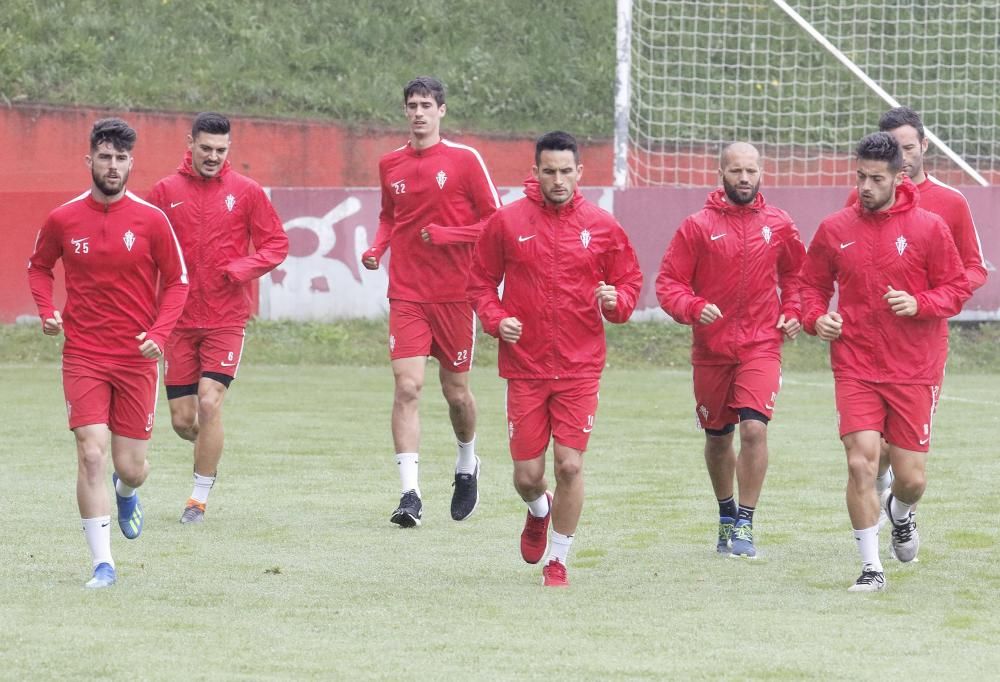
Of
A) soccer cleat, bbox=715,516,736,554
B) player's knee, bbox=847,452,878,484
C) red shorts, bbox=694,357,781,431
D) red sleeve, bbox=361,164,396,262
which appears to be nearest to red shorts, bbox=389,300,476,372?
red sleeve, bbox=361,164,396,262

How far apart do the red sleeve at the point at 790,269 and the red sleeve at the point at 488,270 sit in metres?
1.51

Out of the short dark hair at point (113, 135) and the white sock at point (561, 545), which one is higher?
the short dark hair at point (113, 135)

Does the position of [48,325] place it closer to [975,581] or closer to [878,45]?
[975,581]

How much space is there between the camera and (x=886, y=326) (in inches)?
329

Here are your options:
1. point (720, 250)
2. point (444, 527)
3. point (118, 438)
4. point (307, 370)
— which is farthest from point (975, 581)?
point (307, 370)

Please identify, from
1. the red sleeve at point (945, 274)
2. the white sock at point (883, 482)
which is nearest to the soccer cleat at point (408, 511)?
the white sock at point (883, 482)

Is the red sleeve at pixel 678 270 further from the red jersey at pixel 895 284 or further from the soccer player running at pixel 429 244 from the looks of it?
the soccer player running at pixel 429 244

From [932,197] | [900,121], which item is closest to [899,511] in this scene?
[932,197]

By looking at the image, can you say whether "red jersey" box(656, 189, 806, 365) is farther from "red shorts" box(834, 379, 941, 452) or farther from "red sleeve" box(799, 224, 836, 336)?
"red shorts" box(834, 379, 941, 452)

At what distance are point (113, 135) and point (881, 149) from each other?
11.4 feet

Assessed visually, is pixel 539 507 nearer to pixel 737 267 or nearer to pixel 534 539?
pixel 534 539

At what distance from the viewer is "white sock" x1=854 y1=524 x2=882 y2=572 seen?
816 centimetres

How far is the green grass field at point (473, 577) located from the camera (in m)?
6.50

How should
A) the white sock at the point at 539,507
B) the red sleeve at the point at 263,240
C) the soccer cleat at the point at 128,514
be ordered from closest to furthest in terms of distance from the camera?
the white sock at the point at 539,507
the soccer cleat at the point at 128,514
the red sleeve at the point at 263,240
